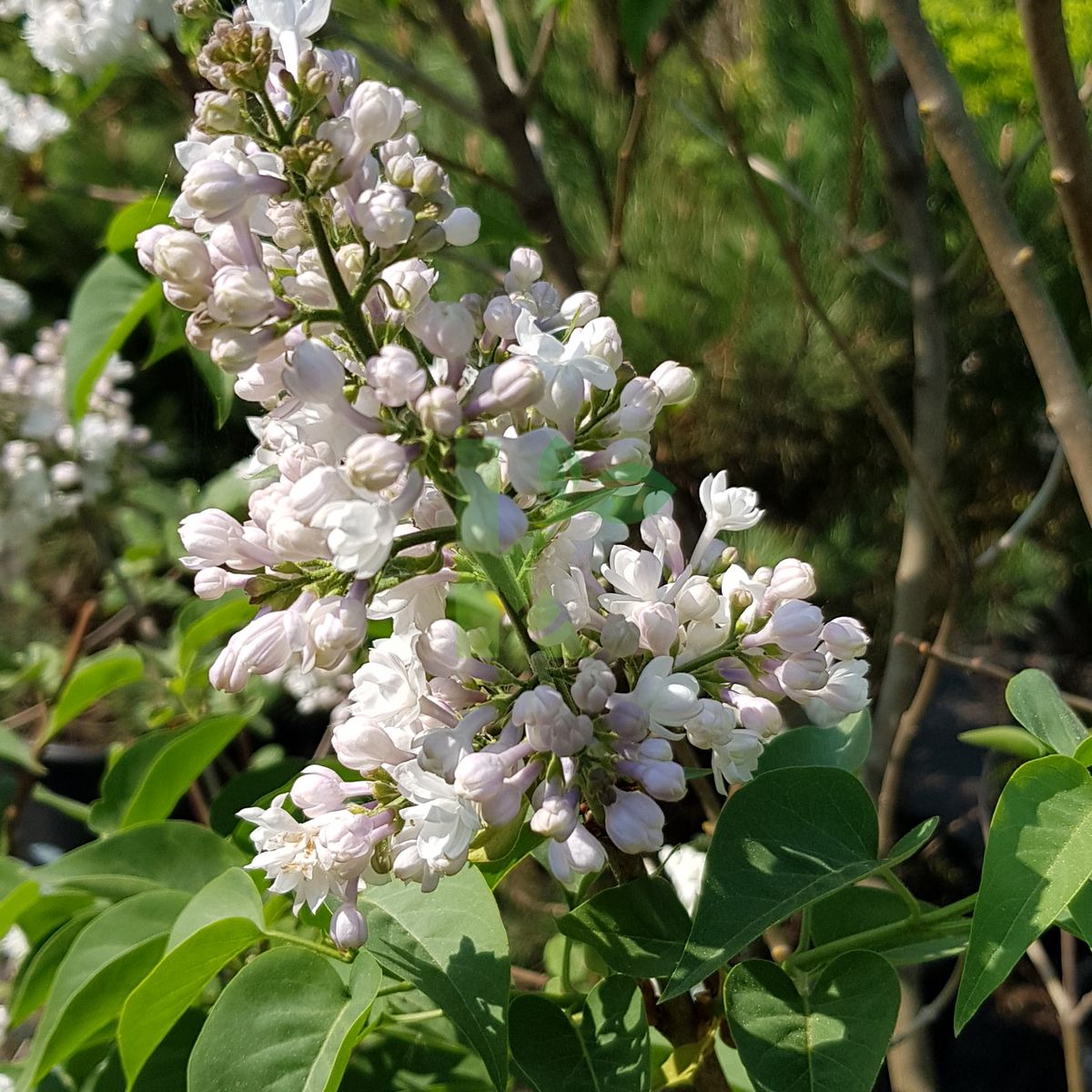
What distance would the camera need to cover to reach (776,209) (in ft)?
4.98

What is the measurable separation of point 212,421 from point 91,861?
34 centimetres

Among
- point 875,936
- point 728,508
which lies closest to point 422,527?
point 728,508

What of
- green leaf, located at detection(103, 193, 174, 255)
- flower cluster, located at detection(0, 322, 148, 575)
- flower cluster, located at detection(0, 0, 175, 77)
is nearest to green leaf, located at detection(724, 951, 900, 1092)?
green leaf, located at detection(103, 193, 174, 255)

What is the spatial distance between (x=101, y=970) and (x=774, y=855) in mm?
353

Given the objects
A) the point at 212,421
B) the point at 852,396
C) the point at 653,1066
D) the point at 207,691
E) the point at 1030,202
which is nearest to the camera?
the point at 653,1066

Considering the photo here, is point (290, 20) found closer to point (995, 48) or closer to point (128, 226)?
point (128, 226)

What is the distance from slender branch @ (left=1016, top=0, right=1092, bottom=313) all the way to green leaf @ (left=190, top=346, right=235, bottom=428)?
52 cm

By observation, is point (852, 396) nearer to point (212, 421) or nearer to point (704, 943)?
point (212, 421)

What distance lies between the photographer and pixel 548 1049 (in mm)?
465

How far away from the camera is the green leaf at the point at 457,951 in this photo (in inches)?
16.6

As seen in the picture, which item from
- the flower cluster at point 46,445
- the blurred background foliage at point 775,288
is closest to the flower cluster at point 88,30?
the blurred background foliage at point 775,288

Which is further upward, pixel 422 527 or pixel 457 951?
pixel 422 527

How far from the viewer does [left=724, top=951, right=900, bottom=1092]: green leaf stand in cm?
41

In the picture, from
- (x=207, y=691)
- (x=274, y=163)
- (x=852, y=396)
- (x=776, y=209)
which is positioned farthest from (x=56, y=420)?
(x=274, y=163)
